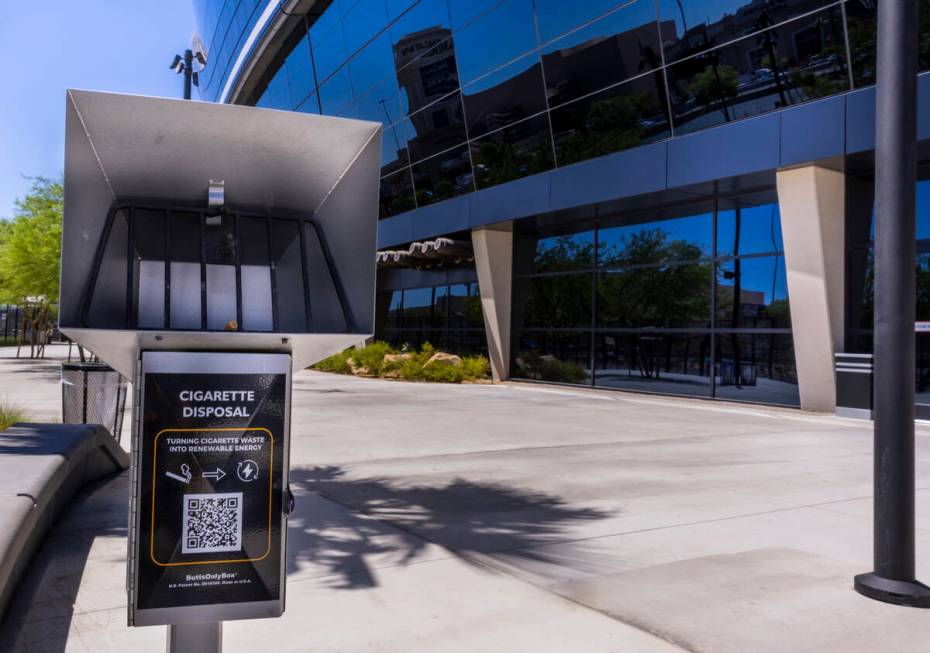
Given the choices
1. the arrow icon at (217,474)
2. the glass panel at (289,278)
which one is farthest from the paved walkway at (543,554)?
the glass panel at (289,278)

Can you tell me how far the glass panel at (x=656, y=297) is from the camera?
54.8 feet

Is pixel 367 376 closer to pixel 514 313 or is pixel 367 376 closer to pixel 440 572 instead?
pixel 514 313

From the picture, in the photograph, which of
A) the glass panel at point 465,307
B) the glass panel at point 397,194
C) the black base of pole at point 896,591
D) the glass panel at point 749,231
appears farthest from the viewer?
the glass panel at point 397,194

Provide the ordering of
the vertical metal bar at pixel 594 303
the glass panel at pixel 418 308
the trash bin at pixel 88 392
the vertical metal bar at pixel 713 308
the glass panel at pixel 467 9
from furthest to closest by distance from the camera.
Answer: the glass panel at pixel 418 308 → the glass panel at pixel 467 9 → the vertical metal bar at pixel 594 303 → the vertical metal bar at pixel 713 308 → the trash bin at pixel 88 392

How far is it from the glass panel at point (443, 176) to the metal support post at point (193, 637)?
63.4ft

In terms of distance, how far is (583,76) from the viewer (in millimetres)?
17422

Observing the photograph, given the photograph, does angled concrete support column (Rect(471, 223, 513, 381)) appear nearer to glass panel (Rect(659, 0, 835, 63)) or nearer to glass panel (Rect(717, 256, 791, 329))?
glass panel (Rect(717, 256, 791, 329))

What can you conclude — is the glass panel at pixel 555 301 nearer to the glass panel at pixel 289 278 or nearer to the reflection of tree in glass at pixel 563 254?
the reflection of tree in glass at pixel 563 254

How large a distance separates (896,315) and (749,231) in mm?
12167

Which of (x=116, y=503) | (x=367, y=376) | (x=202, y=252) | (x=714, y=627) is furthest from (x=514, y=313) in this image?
(x=202, y=252)

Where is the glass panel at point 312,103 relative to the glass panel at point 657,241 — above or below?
above

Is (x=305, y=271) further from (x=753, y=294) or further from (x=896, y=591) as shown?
(x=753, y=294)

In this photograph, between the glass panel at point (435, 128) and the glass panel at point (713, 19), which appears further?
the glass panel at point (435, 128)

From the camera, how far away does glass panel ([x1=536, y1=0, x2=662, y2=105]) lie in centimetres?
1596
